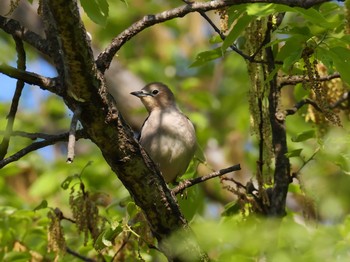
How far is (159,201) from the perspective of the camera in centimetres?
450

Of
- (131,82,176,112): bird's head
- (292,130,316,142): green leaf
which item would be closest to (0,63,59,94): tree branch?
(292,130,316,142): green leaf

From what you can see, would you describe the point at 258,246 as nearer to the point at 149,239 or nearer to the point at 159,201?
the point at 159,201

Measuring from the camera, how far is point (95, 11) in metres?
4.34

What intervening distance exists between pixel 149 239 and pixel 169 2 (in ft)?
39.6

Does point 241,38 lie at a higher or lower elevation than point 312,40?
higher

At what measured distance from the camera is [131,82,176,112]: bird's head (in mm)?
7996

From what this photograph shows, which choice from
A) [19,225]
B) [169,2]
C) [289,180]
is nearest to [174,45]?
[169,2]

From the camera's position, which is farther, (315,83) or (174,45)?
(174,45)

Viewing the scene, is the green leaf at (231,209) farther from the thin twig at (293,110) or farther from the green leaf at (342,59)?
the green leaf at (342,59)

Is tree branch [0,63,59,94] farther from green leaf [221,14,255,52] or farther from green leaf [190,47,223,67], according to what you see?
green leaf [190,47,223,67]

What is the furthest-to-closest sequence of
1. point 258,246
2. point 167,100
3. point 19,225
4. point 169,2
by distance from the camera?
point 169,2, point 167,100, point 19,225, point 258,246

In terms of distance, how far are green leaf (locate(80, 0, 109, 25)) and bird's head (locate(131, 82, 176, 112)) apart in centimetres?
351

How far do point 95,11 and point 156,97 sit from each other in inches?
153

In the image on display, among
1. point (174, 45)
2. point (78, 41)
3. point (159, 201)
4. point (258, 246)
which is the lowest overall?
point (258, 246)
